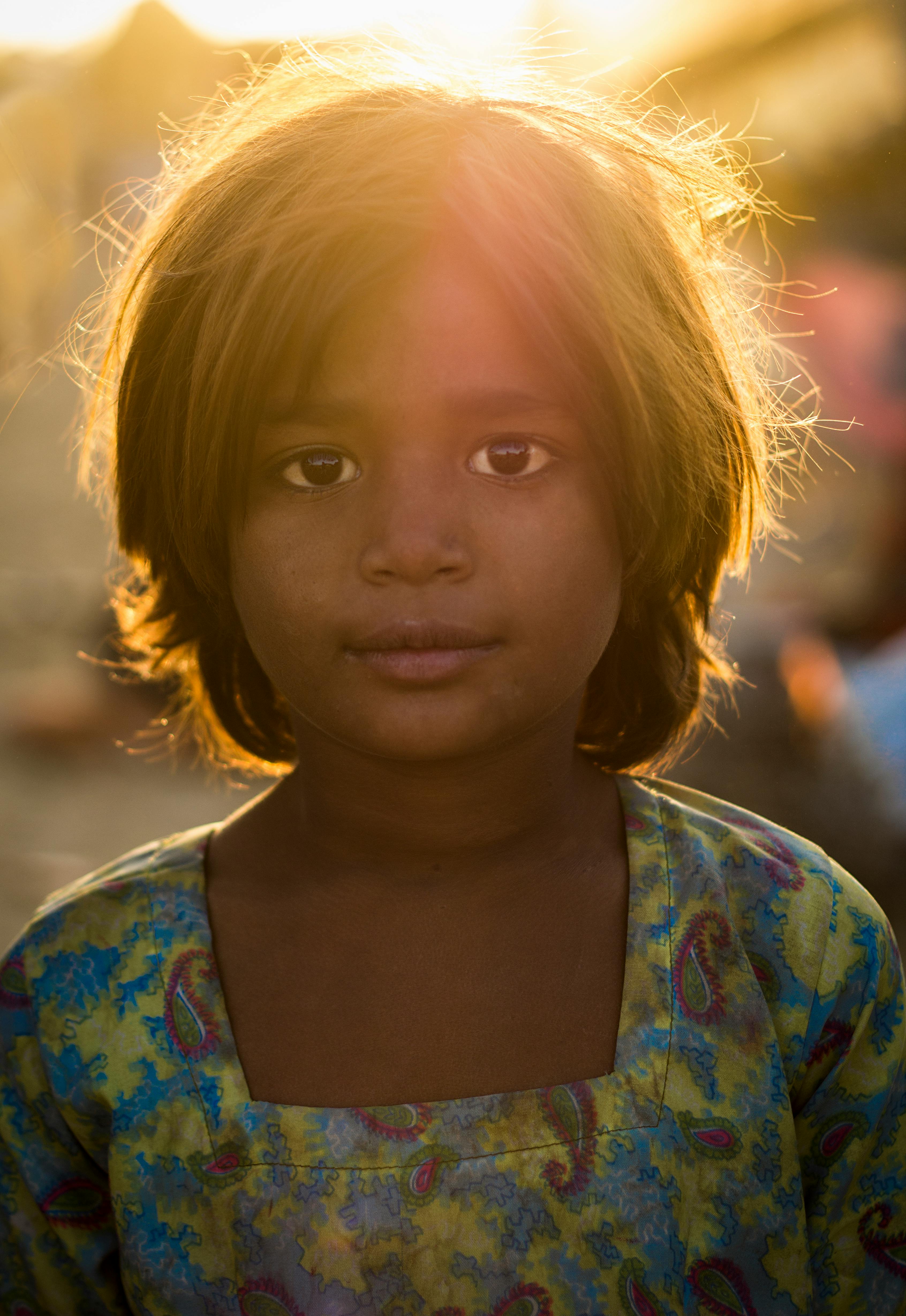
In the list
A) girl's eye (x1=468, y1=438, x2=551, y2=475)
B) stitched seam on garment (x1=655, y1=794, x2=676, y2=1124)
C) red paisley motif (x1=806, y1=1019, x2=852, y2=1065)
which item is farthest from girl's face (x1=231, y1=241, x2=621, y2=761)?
red paisley motif (x1=806, y1=1019, x2=852, y2=1065)

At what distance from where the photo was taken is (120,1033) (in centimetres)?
91

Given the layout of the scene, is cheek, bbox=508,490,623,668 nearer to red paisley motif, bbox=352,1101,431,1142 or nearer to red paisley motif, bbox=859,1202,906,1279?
red paisley motif, bbox=352,1101,431,1142

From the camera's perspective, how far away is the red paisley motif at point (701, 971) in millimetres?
884

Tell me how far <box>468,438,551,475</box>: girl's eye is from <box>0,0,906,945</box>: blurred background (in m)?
0.52

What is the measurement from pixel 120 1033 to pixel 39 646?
393 cm

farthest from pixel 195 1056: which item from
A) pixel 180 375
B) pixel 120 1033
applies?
pixel 180 375

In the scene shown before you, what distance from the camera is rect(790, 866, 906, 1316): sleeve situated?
90 centimetres

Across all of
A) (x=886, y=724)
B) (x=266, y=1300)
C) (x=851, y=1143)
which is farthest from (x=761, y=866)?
(x=886, y=724)

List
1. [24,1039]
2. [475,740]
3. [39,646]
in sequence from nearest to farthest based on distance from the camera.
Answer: [475,740] → [24,1039] → [39,646]

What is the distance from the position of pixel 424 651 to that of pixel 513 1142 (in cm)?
40

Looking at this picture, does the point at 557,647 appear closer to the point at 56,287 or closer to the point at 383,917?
the point at 383,917

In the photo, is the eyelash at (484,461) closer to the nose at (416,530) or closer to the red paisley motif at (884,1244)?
the nose at (416,530)

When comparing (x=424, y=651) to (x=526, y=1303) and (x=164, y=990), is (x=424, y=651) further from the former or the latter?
(x=526, y=1303)

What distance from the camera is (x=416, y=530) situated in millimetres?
757
